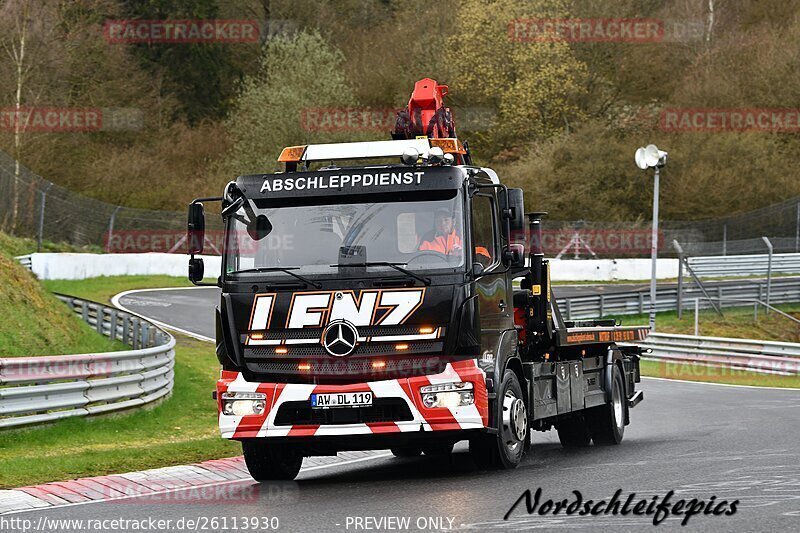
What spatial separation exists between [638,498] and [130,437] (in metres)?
8.11

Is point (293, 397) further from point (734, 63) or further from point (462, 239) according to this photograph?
point (734, 63)

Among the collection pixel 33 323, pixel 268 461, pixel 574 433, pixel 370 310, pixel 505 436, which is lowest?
pixel 574 433

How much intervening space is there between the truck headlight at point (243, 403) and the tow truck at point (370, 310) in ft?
0.04

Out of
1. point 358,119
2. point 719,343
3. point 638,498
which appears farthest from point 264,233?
point 358,119

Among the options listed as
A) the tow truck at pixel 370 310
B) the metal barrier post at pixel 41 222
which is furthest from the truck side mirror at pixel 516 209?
the metal barrier post at pixel 41 222

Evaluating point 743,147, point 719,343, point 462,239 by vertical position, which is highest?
point 743,147

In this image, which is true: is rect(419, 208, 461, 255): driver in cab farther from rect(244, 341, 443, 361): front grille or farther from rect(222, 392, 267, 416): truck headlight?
Answer: rect(222, 392, 267, 416): truck headlight

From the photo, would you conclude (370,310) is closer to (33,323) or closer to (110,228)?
(33,323)

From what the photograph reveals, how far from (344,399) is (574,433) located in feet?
17.0

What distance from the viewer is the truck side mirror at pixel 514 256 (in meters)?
11.1

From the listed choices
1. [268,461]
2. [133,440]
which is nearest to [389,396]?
[268,461]

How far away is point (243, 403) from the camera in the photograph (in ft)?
34.6

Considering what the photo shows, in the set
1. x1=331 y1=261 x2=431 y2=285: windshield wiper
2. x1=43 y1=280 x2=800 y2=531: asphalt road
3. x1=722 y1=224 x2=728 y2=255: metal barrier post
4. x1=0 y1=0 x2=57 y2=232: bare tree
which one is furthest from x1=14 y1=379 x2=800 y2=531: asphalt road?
x1=0 y1=0 x2=57 y2=232: bare tree

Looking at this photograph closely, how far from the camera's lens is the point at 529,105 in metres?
58.5
